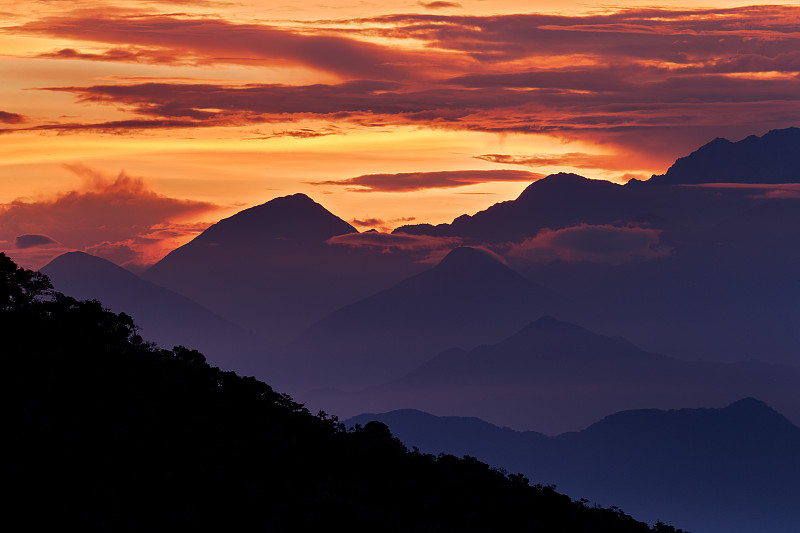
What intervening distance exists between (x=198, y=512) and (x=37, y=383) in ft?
67.8

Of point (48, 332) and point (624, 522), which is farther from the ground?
point (48, 332)

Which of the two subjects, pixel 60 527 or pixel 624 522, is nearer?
pixel 60 527

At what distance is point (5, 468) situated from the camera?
79.1 m

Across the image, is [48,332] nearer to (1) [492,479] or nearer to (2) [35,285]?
(2) [35,285]

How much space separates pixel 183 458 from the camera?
301 feet

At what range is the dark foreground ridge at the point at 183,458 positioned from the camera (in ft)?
267

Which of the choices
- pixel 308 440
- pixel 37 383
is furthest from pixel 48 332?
pixel 308 440

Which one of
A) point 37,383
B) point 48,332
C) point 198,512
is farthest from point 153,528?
point 48,332

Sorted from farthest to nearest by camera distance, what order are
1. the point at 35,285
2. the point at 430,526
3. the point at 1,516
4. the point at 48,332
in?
1. the point at 35,285
2. the point at 48,332
3. the point at 430,526
4. the point at 1,516

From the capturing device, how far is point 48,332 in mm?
114938

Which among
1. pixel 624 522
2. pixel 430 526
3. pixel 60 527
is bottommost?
pixel 624 522

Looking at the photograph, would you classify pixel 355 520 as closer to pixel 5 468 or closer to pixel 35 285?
pixel 5 468

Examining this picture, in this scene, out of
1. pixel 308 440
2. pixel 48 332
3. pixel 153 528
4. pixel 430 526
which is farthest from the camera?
pixel 48 332

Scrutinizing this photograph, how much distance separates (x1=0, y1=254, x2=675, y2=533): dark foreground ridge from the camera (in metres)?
81.4
